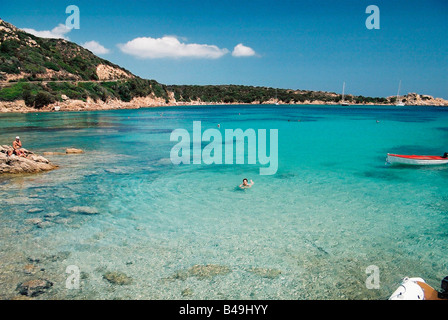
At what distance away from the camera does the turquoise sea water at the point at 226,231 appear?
7.40m

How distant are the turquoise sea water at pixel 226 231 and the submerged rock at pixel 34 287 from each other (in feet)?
0.60

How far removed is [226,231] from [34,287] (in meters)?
5.68

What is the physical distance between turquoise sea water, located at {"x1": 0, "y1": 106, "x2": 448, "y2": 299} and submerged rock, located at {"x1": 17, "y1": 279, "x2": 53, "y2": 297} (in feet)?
0.60

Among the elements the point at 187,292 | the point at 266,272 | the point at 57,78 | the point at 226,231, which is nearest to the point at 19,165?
the point at 226,231

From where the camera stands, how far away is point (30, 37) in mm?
103750

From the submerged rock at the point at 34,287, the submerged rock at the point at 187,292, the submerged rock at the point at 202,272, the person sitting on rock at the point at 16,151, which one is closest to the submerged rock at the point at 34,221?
the submerged rock at the point at 34,287

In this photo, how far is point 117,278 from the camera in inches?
296

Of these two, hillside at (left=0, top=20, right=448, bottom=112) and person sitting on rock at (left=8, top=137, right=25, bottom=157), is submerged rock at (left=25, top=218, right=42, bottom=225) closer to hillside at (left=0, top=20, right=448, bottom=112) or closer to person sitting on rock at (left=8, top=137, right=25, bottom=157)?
person sitting on rock at (left=8, top=137, right=25, bottom=157)

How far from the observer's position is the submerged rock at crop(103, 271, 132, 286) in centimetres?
738

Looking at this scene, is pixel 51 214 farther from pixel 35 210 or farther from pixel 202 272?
pixel 202 272

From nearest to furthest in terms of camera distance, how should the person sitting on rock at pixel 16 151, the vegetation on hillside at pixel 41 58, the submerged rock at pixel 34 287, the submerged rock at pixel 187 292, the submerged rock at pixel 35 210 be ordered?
the submerged rock at pixel 34 287
the submerged rock at pixel 187 292
the submerged rock at pixel 35 210
the person sitting on rock at pixel 16 151
the vegetation on hillside at pixel 41 58

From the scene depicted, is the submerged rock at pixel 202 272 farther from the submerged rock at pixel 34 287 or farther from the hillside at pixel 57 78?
the hillside at pixel 57 78

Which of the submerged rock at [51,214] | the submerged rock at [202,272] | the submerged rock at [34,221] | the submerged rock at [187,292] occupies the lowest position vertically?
the submerged rock at [187,292]
